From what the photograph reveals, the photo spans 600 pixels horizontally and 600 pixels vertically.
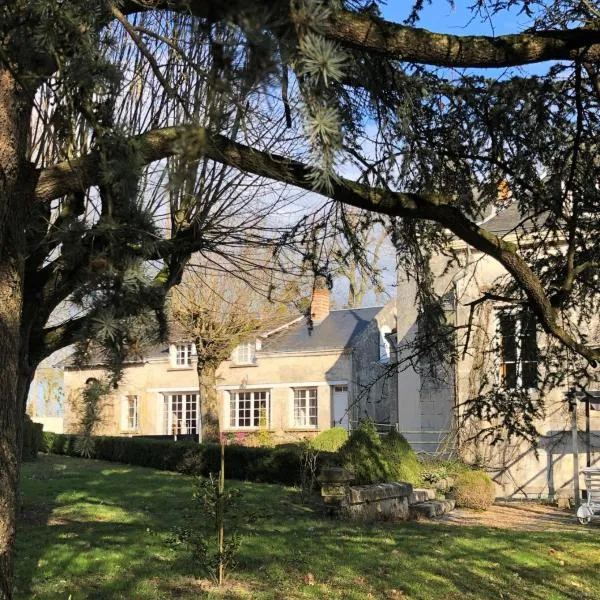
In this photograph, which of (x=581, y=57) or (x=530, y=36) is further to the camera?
(x=581, y=57)

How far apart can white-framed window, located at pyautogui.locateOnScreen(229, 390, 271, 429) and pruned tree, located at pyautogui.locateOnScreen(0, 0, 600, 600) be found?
2128 centimetres

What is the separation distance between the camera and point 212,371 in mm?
22203

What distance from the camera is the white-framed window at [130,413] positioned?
30.5 metres

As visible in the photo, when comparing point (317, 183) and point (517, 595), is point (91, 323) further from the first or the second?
point (517, 595)

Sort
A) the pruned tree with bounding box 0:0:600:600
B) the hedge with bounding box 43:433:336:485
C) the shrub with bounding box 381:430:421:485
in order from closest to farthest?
the pruned tree with bounding box 0:0:600:600 < the shrub with bounding box 381:430:421:485 < the hedge with bounding box 43:433:336:485

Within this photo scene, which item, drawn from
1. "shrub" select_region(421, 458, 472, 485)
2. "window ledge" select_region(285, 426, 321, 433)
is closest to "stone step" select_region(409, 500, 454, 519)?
"shrub" select_region(421, 458, 472, 485)

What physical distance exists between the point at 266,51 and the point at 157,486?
12760mm

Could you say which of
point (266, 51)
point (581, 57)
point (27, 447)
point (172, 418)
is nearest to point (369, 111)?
point (581, 57)

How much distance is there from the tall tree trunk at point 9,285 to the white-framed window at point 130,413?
27.5 meters

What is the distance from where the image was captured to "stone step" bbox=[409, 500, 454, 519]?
11617mm

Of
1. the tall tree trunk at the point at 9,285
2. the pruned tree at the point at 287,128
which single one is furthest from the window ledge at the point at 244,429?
the tall tree trunk at the point at 9,285

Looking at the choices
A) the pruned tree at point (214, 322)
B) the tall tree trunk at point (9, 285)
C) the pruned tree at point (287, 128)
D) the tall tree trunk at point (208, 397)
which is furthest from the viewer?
the tall tree trunk at point (208, 397)

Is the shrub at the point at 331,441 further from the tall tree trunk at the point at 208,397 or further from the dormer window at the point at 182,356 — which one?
the dormer window at the point at 182,356

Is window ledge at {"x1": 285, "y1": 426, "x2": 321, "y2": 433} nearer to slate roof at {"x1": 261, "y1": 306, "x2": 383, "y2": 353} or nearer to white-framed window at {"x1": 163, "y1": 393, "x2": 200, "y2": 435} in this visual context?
slate roof at {"x1": 261, "y1": 306, "x2": 383, "y2": 353}
